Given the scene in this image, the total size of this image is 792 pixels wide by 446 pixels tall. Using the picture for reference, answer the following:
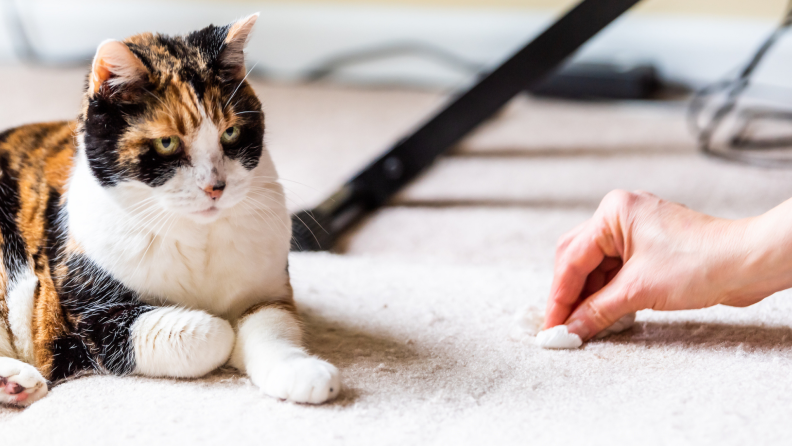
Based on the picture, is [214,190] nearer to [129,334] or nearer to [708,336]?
[129,334]

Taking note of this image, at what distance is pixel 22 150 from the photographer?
0.99m

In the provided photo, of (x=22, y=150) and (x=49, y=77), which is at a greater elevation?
(x=22, y=150)

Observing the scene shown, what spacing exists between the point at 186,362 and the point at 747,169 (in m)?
1.48

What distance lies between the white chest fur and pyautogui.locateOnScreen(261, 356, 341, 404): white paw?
0.15 metres

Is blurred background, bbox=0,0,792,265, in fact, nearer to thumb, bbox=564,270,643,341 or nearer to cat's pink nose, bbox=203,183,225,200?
cat's pink nose, bbox=203,183,225,200

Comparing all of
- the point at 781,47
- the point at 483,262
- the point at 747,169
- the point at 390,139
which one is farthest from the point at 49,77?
the point at 781,47

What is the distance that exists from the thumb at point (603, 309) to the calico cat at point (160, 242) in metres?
0.35

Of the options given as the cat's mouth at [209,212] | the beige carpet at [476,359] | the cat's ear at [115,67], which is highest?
the cat's ear at [115,67]

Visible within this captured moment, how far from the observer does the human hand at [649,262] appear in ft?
2.75

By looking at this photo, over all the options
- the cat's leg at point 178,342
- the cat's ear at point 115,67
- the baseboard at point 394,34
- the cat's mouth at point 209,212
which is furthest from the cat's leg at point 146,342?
the baseboard at point 394,34

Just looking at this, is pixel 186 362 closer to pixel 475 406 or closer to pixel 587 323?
pixel 475 406

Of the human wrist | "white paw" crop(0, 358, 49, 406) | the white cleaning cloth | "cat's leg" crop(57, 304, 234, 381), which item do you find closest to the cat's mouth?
"cat's leg" crop(57, 304, 234, 381)

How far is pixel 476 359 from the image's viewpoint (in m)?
0.91

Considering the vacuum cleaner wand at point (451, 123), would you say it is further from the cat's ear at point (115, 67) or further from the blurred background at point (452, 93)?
the cat's ear at point (115, 67)
